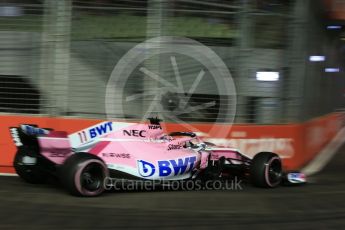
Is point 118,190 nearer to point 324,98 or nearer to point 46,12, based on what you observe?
point 46,12

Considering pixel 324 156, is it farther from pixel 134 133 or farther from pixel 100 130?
pixel 100 130

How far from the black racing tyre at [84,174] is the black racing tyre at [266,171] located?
238 cm

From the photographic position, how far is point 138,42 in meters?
9.61

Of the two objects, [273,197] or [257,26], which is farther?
[257,26]

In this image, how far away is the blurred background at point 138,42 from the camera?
939 cm

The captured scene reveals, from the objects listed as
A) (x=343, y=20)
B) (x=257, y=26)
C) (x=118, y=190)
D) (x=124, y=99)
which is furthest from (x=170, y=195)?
(x=343, y=20)

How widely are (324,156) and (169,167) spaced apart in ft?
18.7

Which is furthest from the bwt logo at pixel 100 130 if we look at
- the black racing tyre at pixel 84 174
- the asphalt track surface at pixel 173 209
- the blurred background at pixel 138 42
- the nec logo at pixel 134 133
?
the blurred background at pixel 138 42

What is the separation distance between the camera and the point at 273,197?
7.77 metres

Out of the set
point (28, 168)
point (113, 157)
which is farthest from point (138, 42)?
point (28, 168)

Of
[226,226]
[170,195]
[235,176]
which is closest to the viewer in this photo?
[226,226]

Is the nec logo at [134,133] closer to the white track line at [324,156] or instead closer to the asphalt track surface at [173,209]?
the asphalt track surface at [173,209]

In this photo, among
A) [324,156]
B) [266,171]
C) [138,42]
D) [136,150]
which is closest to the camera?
[136,150]

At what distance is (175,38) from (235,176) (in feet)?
8.66
